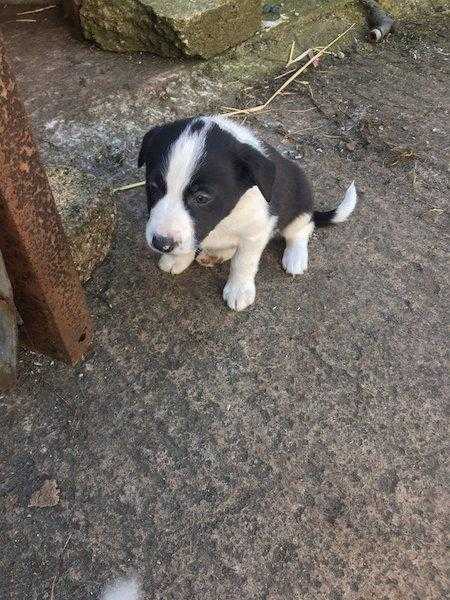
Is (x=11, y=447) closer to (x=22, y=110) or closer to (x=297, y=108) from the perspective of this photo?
(x=22, y=110)

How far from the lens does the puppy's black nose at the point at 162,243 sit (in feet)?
7.36

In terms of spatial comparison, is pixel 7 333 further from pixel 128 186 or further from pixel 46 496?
pixel 128 186

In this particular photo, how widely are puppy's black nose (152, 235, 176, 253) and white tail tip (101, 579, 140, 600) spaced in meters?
1.27

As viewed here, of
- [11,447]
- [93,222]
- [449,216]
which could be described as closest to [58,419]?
[11,447]

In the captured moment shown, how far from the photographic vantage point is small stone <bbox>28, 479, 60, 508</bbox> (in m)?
2.19

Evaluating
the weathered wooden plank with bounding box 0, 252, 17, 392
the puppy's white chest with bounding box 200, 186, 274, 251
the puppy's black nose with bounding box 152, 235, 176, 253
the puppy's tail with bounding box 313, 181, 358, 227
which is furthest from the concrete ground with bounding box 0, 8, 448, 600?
the puppy's black nose with bounding box 152, 235, 176, 253

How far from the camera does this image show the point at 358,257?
319cm

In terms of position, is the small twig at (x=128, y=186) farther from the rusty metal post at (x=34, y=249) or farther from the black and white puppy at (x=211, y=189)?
the rusty metal post at (x=34, y=249)

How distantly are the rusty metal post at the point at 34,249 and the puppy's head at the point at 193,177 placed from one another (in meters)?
0.41

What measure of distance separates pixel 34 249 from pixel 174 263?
1060 mm

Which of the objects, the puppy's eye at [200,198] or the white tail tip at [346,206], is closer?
the puppy's eye at [200,198]

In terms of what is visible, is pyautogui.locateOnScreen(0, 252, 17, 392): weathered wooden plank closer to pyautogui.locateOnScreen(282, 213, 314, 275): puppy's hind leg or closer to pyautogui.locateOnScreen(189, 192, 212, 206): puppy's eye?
pyautogui.locateOnScreen(189, 192, 212, 206): puppy's eye

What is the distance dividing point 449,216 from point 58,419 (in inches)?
101

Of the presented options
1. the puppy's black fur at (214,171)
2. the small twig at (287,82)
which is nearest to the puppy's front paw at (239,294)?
the puppy's black fur at (214,171)
